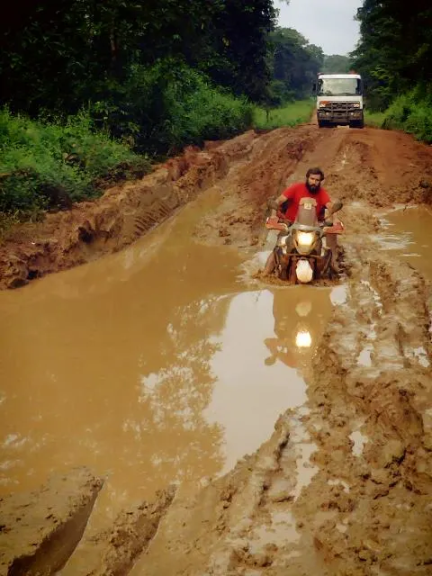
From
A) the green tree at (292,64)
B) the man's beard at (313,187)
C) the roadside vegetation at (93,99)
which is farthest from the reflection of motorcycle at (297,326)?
the green tree at (292,64)

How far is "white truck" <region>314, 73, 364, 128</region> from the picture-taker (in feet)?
72.6

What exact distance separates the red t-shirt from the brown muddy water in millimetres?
1170

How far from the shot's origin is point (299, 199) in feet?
26.7

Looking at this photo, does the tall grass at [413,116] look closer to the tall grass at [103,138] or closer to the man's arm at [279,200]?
the tall grass at [103,138]

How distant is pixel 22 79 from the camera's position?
14047 millimetres

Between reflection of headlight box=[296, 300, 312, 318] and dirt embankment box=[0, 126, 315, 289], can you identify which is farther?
dirt embankment box=[0, 126, 315, 289]

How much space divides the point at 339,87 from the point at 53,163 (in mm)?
15910

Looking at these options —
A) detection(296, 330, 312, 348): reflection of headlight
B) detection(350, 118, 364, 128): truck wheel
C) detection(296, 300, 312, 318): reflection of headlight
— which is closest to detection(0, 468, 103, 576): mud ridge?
detection(296, 330, 312, 348): reflection of headlight

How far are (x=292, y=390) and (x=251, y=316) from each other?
2032 mm

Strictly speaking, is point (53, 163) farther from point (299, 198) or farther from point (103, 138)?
point (299, 198)

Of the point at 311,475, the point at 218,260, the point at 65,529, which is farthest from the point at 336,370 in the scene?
the point at 218,260

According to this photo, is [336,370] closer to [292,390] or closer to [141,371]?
→ [292,390]

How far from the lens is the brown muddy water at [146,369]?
4.11 m

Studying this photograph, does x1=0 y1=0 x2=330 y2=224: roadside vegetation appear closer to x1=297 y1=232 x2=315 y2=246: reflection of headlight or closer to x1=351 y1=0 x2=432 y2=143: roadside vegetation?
x1=297 y1=232 x2=315 y2=246: reflection of headlight
